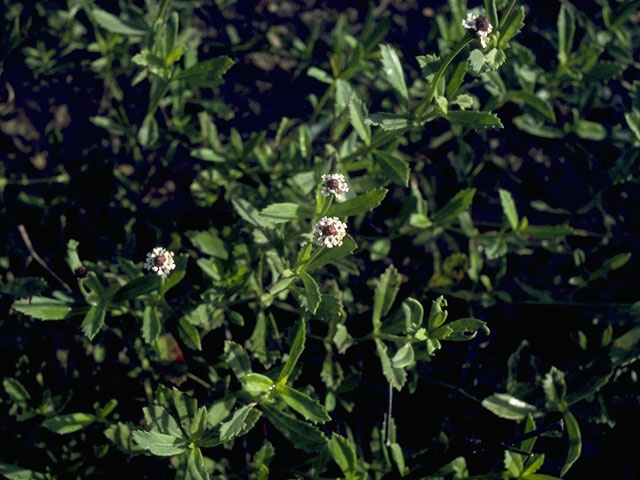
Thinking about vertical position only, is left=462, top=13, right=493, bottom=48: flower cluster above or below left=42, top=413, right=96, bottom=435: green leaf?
above

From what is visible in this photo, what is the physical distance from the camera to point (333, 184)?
2.64m

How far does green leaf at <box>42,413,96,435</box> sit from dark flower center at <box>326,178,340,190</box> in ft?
5.08

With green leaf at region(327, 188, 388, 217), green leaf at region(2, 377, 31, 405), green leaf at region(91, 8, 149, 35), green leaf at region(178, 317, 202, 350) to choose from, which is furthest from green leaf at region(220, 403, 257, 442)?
green leaf at region(91, 8, 149, 35)

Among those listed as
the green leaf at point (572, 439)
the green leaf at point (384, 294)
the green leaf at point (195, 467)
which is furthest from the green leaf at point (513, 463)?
the green leaf at point (195, 467)

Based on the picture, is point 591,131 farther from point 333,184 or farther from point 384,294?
point 333,184

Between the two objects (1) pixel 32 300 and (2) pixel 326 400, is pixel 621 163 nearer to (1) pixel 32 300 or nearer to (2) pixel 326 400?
(2) pixel 326 400

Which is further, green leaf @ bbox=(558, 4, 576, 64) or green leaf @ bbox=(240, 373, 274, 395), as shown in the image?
green leaf @ bbox=(558, 4, 576, 64)

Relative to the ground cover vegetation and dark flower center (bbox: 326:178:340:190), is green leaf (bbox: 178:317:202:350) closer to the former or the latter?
the ground cover vegetation

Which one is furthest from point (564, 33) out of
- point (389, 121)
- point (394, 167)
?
point (389, 121)

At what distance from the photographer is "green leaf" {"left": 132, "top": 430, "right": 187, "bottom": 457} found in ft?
8.15

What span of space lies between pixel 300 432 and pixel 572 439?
1326mm

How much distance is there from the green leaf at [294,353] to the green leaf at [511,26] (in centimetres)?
143

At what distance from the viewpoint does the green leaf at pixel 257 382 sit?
2.54 metres

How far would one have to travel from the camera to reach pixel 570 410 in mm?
3320
